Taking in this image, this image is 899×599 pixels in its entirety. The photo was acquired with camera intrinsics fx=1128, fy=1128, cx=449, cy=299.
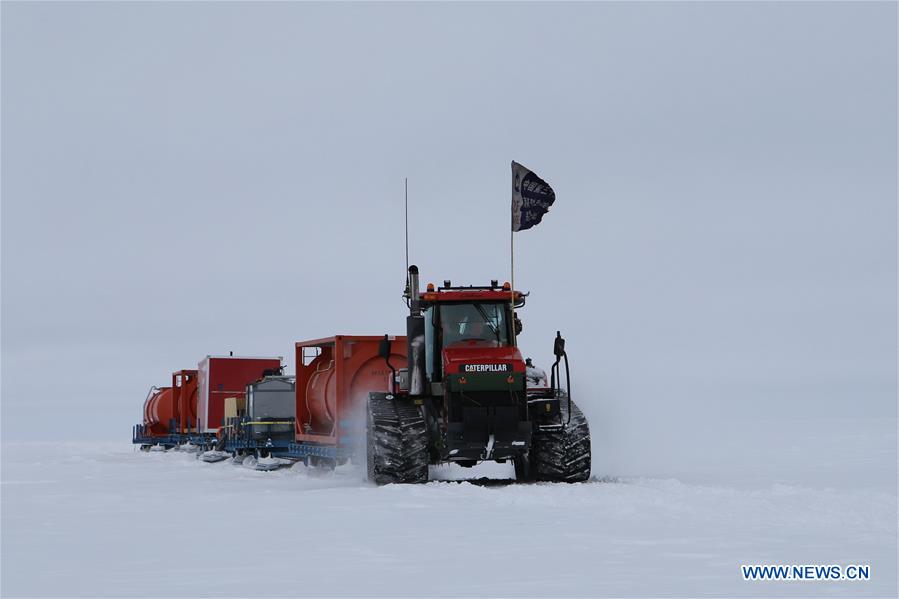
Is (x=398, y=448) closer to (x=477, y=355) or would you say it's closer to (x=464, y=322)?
(x=477, y=355)

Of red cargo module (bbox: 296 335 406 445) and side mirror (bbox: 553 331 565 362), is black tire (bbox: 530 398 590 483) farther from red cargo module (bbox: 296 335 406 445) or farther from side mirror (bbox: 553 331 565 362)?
red cargo module (bbox: 296 335 406 445)

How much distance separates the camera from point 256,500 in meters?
18.0

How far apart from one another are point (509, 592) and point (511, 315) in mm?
10681

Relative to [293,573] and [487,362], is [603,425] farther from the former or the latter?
[293,573]

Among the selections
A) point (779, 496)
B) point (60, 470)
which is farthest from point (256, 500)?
point (60, 470)

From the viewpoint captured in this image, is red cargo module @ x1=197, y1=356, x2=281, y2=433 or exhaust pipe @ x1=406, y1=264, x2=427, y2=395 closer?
exhaust pipe @ x1=406, y1=264, x2=427, y2=395

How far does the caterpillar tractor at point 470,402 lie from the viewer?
18.6 metres

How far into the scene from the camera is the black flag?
20828mm

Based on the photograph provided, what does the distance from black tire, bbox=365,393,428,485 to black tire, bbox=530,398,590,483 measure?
2.06 meters

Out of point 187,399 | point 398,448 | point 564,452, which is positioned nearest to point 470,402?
point 398,448

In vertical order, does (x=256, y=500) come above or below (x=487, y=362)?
below

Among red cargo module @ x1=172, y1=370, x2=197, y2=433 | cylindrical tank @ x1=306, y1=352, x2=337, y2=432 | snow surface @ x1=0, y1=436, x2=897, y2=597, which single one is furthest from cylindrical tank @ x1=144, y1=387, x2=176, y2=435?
snow surface @ x1=0, y1=436, x2=897, y2=597

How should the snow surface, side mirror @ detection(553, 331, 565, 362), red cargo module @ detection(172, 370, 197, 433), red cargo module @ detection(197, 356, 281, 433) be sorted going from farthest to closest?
1. red cargo module @ detection(172, 370, 197, 433)
2. red cargo module @ detection(197, 356, 281, 433)
3. side mirror @ detection(553, 331, 565, 362)
4. the snow surface

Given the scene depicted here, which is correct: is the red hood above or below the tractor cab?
below
